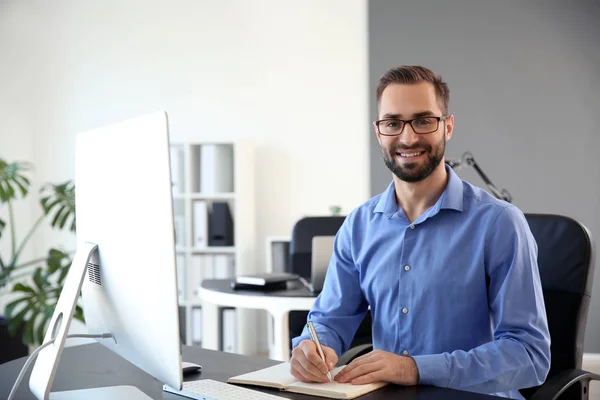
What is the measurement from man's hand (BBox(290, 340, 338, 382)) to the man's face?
0.51m

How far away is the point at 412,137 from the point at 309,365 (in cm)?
61

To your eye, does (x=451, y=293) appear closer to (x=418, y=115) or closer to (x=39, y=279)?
(x=418, y=115)

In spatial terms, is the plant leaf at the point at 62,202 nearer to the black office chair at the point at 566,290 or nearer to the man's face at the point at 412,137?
the black office chair at the point at 566,290

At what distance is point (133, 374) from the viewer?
149cm

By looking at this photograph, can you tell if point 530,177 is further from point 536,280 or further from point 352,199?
point 536,280

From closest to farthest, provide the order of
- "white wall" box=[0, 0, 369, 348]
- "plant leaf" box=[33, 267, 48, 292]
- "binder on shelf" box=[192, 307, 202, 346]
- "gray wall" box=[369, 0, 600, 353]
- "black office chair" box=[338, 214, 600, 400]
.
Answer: "black office chair" box=[338, 214, 600, 400]
"plant leaf" box=[33, 267, 48, 292]
"gray wall" box=[369, 0, 600, 353]
"binder on shelf" box=[192, 307, 202, 346]
"white wall" box=[0, 0, 369, 348]

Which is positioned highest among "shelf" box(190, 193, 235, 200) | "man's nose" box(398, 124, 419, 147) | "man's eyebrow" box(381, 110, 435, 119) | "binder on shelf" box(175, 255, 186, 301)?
"man's eyebrow" box(381, 110, 435, 119)

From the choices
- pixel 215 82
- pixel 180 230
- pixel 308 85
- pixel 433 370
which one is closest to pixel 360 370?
pixel 433 370

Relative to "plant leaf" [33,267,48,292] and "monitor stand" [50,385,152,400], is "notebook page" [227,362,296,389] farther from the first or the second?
"plant leaf" [33,267,48,292]

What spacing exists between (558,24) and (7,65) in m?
3.83

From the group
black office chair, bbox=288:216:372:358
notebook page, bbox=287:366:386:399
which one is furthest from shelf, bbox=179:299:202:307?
notebook page, bbox=287:366:386:399

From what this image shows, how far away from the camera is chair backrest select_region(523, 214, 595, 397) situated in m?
1.85

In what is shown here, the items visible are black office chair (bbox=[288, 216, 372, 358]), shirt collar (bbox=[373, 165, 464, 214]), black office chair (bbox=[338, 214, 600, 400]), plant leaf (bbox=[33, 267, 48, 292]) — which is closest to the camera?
shirt collar (bbox=[373, 165, 464, 214])

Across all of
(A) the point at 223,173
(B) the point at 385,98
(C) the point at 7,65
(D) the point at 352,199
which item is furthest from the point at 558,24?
(C) the point at 7,65
